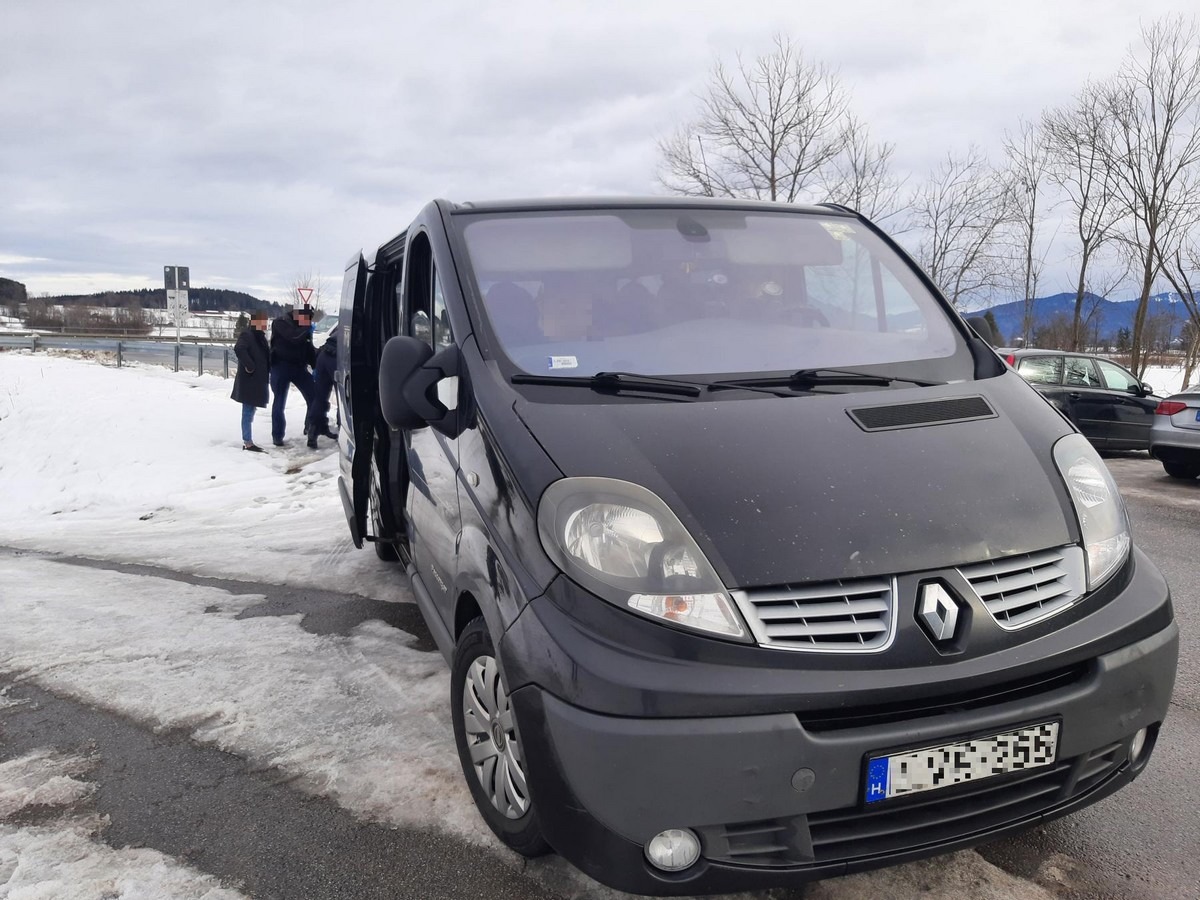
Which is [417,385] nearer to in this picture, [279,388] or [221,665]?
[221,665]

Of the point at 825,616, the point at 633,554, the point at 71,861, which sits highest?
the point at 633,554

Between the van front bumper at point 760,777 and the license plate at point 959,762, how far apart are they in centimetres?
2

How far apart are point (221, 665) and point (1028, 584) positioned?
3.50 m

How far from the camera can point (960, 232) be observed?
21609 millimetres

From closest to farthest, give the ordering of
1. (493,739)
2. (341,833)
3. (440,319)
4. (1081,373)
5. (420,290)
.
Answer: (493,739) → (341,833) → (440,319) → (420,290) → (1081,373)

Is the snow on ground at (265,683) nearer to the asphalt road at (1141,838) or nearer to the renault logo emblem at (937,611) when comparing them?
the renault logo emblem at (937,611)

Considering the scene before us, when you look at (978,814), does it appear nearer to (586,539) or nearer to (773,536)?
(773,536)

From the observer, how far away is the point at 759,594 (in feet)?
6.34

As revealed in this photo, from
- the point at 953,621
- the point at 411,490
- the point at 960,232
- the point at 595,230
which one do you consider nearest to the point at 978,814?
the point at 953,621

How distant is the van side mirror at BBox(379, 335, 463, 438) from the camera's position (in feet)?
9.00

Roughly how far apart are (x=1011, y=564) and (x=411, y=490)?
2.48 metres

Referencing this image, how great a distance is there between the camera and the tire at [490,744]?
7.49 feet

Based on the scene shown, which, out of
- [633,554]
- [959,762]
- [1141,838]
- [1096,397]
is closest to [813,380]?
[633,554]

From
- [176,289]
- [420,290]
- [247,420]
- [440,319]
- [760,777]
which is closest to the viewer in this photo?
[760,777]
